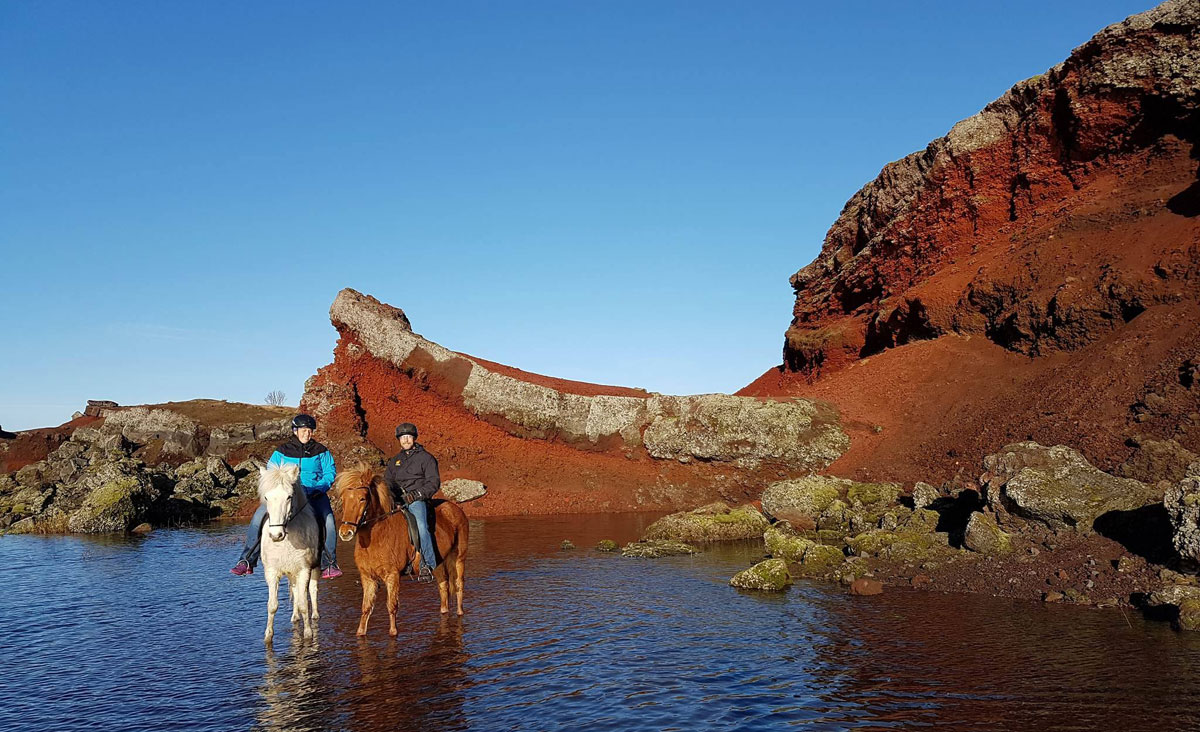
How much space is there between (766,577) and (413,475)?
7.21 m

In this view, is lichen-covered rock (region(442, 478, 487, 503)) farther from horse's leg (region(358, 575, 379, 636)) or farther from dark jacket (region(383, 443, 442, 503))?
horse's leg (region(358, 575, 379, 636))

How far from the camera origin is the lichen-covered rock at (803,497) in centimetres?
2241

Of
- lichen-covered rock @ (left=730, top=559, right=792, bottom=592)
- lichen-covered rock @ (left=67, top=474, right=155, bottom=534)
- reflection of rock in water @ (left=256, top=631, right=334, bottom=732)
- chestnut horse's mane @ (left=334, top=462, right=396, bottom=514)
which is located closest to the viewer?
reflection of rock in water @ (left=256, top=631, right=334, bottom=732)

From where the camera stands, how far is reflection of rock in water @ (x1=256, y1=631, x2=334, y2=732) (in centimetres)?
823

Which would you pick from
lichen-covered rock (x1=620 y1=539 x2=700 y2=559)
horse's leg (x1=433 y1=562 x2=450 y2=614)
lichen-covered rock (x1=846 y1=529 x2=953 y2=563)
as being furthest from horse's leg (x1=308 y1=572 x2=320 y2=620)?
lichen-covered rock (x1=846 y1=529 x2=953 y2=563)

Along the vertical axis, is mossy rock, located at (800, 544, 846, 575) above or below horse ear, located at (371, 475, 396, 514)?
below

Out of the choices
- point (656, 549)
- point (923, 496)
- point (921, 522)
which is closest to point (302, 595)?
point (656, 549)

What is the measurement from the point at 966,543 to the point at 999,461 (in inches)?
85.0

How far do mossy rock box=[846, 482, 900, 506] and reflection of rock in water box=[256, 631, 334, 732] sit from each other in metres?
16.3

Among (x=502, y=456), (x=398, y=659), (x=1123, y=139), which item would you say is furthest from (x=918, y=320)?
(x=398, y=659)

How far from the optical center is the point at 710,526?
22344mm

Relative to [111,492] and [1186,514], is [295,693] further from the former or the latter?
[111,492]

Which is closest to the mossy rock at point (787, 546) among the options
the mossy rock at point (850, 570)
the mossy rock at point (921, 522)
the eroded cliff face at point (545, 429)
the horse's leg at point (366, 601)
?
the mossy rock at point (850, 570)

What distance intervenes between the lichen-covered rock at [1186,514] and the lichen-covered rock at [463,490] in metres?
23.8
